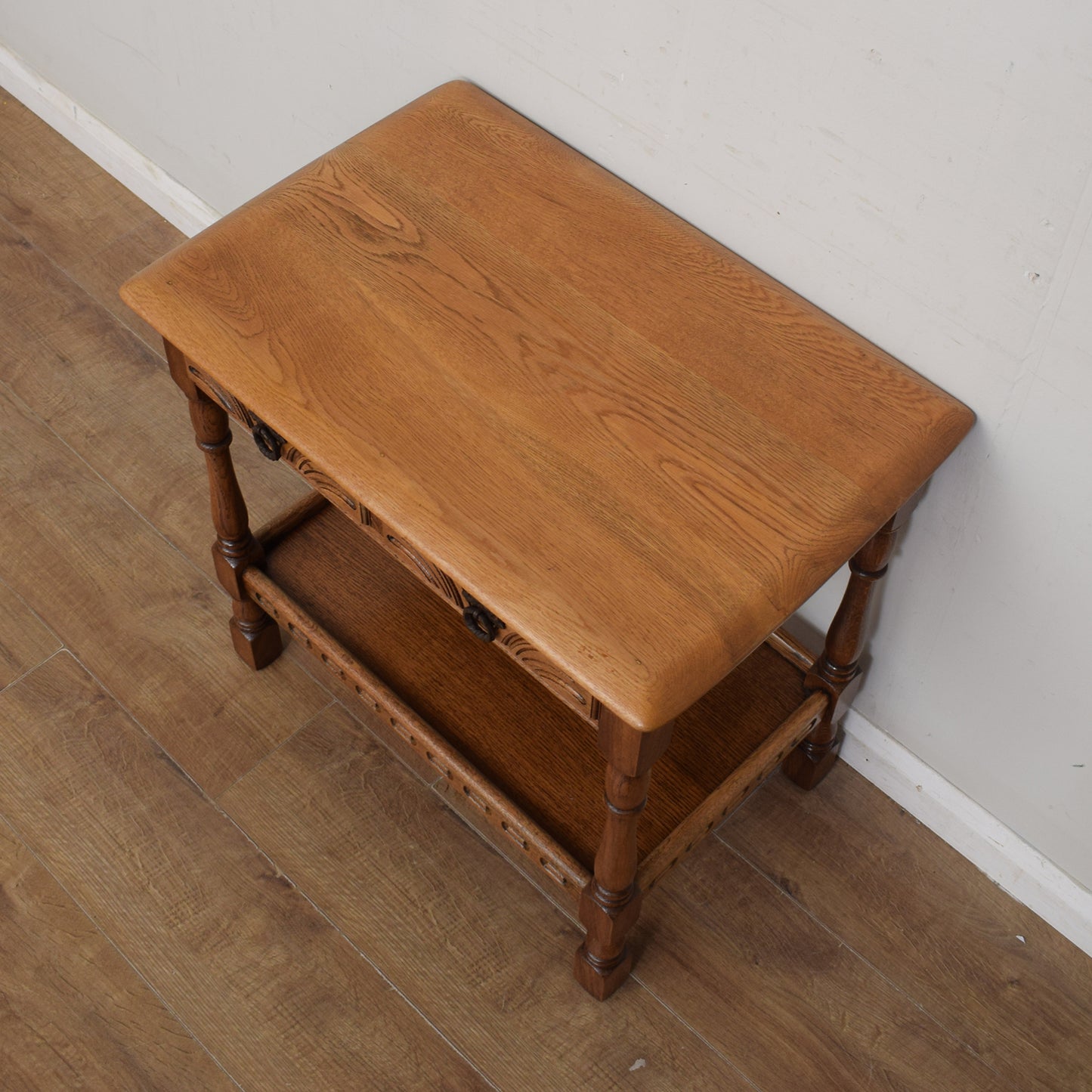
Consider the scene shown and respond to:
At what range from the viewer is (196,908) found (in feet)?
4.98

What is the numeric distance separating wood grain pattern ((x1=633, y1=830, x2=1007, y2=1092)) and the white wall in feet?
0.86

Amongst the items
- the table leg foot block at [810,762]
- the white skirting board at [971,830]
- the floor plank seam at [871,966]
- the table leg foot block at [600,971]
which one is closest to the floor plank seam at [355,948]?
the table leg foot block at [600,971]

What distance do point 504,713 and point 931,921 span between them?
1.96ft

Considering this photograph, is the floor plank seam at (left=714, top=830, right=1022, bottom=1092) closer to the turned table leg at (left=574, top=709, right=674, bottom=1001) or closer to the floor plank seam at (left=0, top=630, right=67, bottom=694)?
the turned table leg at (left=574, top=709, right=674, bottom=1001)

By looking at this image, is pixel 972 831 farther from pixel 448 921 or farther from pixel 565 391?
pixel 565 391

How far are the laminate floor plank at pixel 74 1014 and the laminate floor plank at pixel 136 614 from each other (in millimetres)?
239

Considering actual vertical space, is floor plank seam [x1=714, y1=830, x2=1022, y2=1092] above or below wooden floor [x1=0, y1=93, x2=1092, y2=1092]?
above

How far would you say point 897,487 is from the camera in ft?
3.65

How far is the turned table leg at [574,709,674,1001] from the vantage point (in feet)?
3.48

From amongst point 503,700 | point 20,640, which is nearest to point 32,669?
point 20,640

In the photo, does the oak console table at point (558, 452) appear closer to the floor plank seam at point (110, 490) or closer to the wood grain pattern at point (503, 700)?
the wood grain pattern at point (503, 700)

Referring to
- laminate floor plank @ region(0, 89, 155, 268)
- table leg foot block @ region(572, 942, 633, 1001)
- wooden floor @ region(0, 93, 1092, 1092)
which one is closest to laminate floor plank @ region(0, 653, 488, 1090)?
wooden floor @ region(0, 93, 1092, 1092)

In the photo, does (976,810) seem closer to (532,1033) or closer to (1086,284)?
(532,1033)

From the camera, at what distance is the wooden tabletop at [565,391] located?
1.03 m
